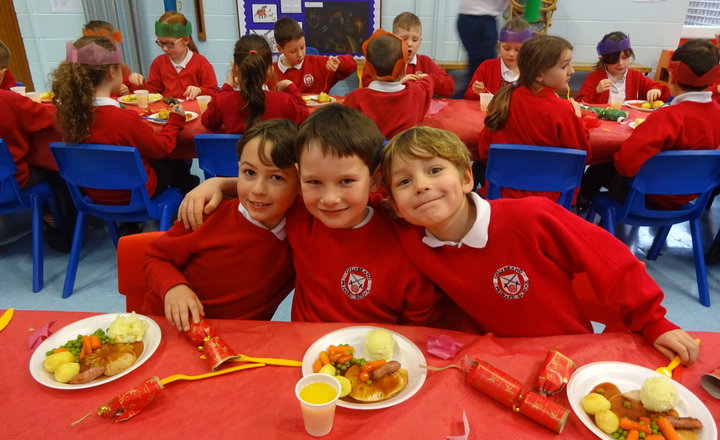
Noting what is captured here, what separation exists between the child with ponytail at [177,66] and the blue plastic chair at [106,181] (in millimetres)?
1553

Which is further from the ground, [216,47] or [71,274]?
[216,47]

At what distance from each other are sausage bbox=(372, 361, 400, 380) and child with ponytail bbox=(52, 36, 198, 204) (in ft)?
6.61

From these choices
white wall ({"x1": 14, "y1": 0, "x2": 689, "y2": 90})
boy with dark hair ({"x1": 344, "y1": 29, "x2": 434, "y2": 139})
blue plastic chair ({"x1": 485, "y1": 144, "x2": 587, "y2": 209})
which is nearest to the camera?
blue plastic chair ({"x1": 485, "y1": 144, "x2": 587, "y2": 209})

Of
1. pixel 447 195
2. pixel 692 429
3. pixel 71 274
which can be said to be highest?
pixel 447 195

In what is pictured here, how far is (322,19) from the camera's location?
528cm

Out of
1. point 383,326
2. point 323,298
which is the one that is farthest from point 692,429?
point 323,298

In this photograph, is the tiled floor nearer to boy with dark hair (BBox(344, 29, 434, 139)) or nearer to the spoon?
boy with dark hair (BBox(344, 29, 434, 139))

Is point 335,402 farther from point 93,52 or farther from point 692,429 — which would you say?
point 93,52

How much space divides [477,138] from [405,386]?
208 cm

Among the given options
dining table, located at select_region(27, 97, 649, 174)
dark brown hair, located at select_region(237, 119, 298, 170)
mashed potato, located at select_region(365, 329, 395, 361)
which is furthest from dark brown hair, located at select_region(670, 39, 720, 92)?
mashed potato, located at select_region(365, 329, 395, 361)

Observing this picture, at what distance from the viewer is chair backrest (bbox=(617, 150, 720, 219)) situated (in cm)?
226

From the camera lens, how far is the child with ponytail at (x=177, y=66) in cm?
385

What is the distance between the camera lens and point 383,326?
1.18 metres

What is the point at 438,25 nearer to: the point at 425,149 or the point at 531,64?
the point at 531,64
